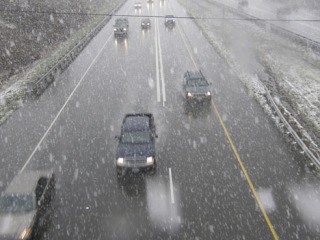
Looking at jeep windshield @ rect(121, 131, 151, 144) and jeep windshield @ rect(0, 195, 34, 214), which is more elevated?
jeep windshield @ rect(121, 131, 151, 144)

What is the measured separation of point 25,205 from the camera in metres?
11.5

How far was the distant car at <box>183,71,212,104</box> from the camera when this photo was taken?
22141 millimetres

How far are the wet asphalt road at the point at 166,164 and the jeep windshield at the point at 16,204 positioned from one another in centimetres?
124

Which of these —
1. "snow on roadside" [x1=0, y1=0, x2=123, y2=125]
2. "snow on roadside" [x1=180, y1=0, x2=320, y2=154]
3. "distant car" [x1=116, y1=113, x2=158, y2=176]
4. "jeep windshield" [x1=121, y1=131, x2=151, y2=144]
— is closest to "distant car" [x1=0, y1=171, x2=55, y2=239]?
"distant car" [x1=116, y1=113, x2=158, y2=176]

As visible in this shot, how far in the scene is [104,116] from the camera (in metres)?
20.9

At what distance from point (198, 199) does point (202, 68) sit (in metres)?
18.9

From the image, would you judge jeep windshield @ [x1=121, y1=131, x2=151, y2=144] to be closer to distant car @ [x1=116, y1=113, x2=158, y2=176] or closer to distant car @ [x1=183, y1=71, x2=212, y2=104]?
distant car @ [x1=116, y1=113, x2=158, y2=176]

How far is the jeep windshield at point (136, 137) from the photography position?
1534 centimetres

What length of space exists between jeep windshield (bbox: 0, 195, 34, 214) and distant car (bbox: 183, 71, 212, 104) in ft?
43.4

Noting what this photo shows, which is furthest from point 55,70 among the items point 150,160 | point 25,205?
point 25,205

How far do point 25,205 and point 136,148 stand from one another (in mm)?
5242

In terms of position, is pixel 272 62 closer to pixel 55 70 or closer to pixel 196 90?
pixel 196 90

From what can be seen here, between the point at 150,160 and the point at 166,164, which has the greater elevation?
the point at 150,160

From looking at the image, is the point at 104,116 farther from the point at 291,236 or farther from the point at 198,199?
the point at 291,236
